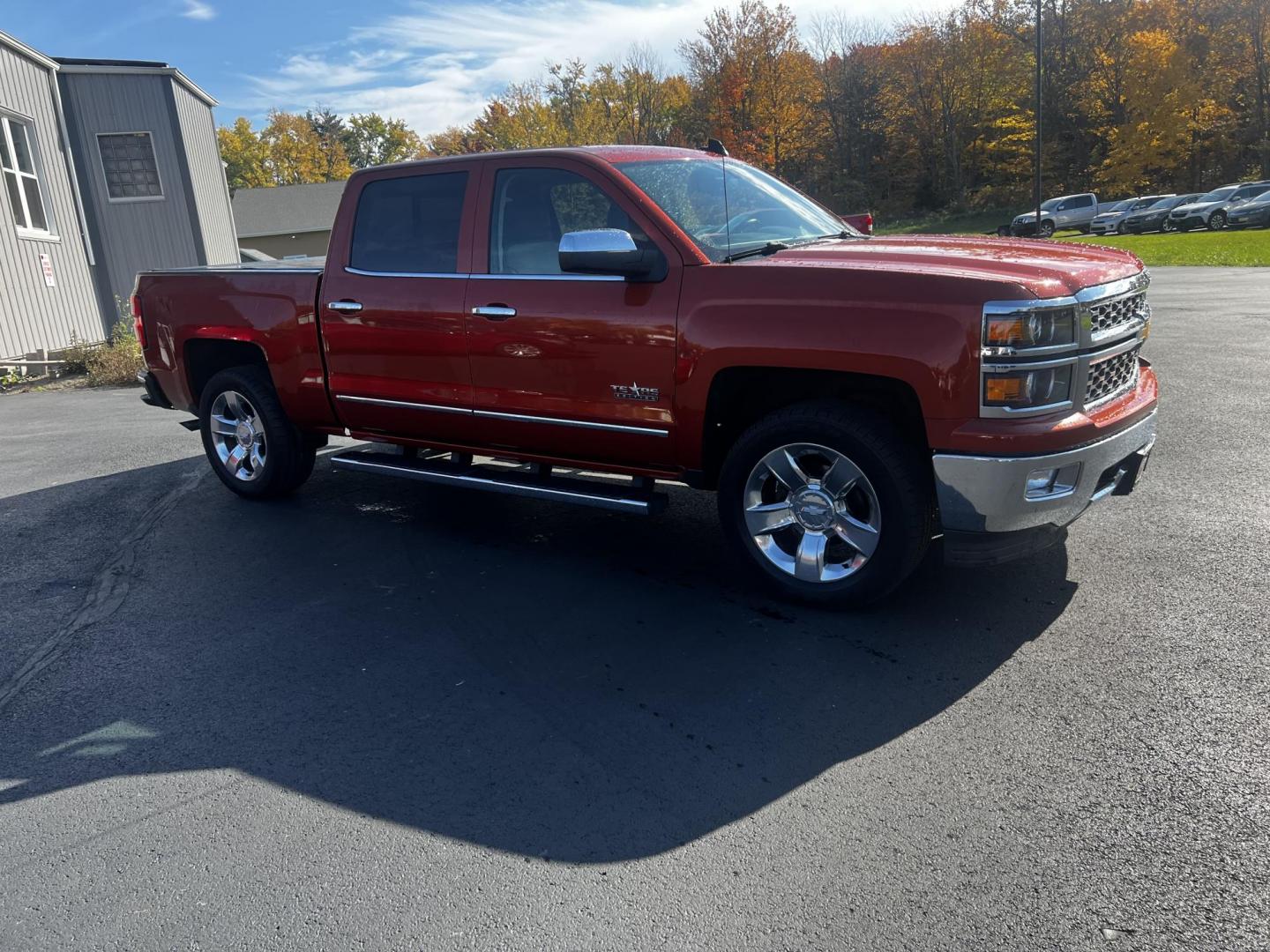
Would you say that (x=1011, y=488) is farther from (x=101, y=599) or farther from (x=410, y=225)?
(x=101, y=599)

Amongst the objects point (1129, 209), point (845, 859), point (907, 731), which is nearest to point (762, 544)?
point (907, 731)

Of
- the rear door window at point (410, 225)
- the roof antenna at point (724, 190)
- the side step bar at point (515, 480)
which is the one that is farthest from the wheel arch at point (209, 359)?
the roof antenna at point (724, 190)

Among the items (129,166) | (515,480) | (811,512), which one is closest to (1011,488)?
(811,512)

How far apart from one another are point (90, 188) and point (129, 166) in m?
1.05

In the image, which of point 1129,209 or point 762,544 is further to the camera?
point 1129,209

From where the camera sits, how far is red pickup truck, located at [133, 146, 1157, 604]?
12.6 feet

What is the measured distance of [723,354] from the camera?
4332mm

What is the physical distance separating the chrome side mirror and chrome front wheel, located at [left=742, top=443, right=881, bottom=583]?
1.07 metres

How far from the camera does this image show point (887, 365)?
12.9ft

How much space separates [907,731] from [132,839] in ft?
8.31

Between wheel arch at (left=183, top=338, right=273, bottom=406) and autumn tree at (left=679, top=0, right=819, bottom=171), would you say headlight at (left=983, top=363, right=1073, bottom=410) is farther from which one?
autumn tree at (left=679, top=0, right=819, bottom=171)

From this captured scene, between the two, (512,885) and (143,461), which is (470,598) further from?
(143,461)

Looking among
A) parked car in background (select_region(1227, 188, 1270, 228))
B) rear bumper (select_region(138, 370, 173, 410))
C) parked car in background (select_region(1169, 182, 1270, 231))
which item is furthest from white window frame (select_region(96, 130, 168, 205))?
parked car in background (select_region(1169, 182, 1270, 231))

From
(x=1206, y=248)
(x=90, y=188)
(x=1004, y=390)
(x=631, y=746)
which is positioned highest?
(x=90, y=188)
